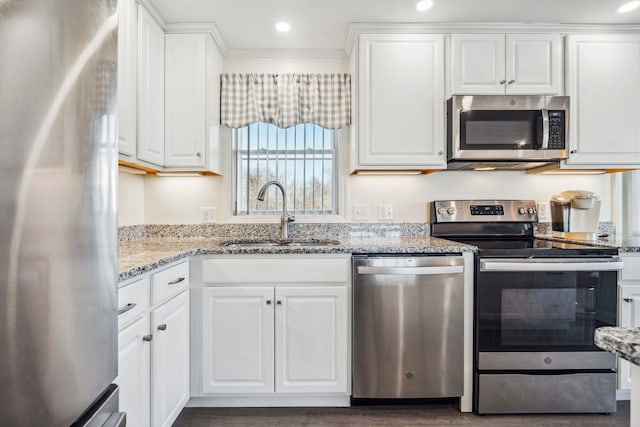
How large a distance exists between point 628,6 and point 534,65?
563 millimetres

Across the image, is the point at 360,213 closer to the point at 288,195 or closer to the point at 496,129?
the point at 288,195

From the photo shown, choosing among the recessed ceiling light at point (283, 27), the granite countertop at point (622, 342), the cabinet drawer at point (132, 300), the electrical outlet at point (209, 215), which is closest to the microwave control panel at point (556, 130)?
the recessed ceiling light at point (283, 27)

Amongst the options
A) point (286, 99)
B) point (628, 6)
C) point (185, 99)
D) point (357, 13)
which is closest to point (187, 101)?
point (185, 99)

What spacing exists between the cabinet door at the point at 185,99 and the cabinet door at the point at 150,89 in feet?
0.15

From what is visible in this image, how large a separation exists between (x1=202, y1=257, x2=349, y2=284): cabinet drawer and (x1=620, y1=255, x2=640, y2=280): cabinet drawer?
1555 mm

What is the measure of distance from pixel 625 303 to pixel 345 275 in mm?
1573

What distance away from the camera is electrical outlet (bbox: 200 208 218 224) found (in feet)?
8.31

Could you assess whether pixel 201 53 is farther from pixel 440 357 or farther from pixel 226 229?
pixel 440 357

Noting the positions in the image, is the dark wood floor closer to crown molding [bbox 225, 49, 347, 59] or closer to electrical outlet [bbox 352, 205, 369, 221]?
electrical outlet [bbox 352, 205, 369, 221]

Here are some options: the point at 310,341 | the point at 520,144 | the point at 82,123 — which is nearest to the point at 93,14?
the point at 82,123

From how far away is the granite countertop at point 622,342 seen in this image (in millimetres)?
517

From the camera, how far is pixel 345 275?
1.89m

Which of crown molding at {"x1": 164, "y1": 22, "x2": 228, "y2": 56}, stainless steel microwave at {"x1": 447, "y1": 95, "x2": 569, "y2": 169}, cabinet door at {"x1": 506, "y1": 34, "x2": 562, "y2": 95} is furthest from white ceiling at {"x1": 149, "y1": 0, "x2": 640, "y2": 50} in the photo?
stainless steel microwave at {"x1": 447, "y1": 95, "x2": 569, "y2": 169}

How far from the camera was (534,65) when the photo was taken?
2.20m
